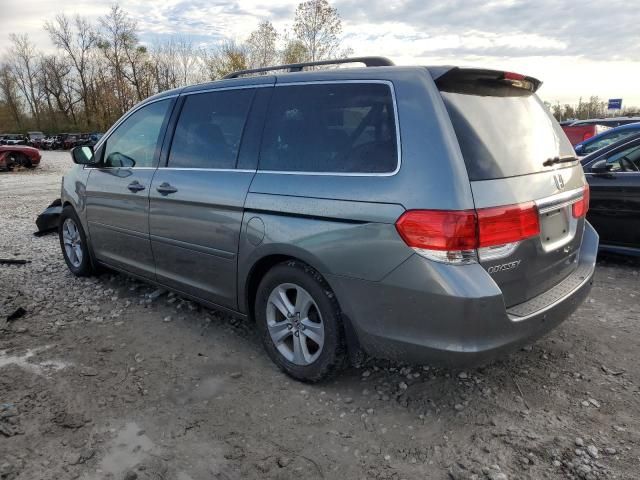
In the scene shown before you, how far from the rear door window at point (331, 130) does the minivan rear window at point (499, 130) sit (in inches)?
14.1

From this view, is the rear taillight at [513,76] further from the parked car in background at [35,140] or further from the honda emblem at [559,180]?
the parked car in background at [35,140]

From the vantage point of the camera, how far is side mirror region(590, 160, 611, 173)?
538cm

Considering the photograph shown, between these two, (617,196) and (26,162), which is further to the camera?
(26,162)

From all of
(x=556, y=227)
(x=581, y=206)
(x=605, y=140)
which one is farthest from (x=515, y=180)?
(x=605, y=140)

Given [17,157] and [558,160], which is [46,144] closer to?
[17,157]

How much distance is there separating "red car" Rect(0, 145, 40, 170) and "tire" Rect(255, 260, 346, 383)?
21.5 meters

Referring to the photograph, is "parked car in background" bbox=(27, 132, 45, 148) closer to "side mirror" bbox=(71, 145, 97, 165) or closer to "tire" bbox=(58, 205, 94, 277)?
"tire" bbox=(58, 205, 94, 277)

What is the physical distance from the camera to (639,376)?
3.26 metres

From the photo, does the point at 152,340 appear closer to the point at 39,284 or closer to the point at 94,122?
the point at 39,284

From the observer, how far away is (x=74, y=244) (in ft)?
17.8

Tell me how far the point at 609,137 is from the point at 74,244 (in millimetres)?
7346

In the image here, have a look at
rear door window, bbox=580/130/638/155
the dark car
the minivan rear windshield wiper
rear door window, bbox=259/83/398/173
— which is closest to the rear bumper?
rear door window, bbox=259/83/398/173

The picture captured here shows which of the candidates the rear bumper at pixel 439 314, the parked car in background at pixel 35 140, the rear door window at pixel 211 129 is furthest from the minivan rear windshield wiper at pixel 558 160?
the parked car in background at pixel 35 140

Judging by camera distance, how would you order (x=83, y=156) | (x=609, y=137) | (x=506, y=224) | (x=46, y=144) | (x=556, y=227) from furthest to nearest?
(x=46, y=144) < (x=609, y=137) < (x=83, y=156) < (x=556, y=227) < (x=506, y=224)
